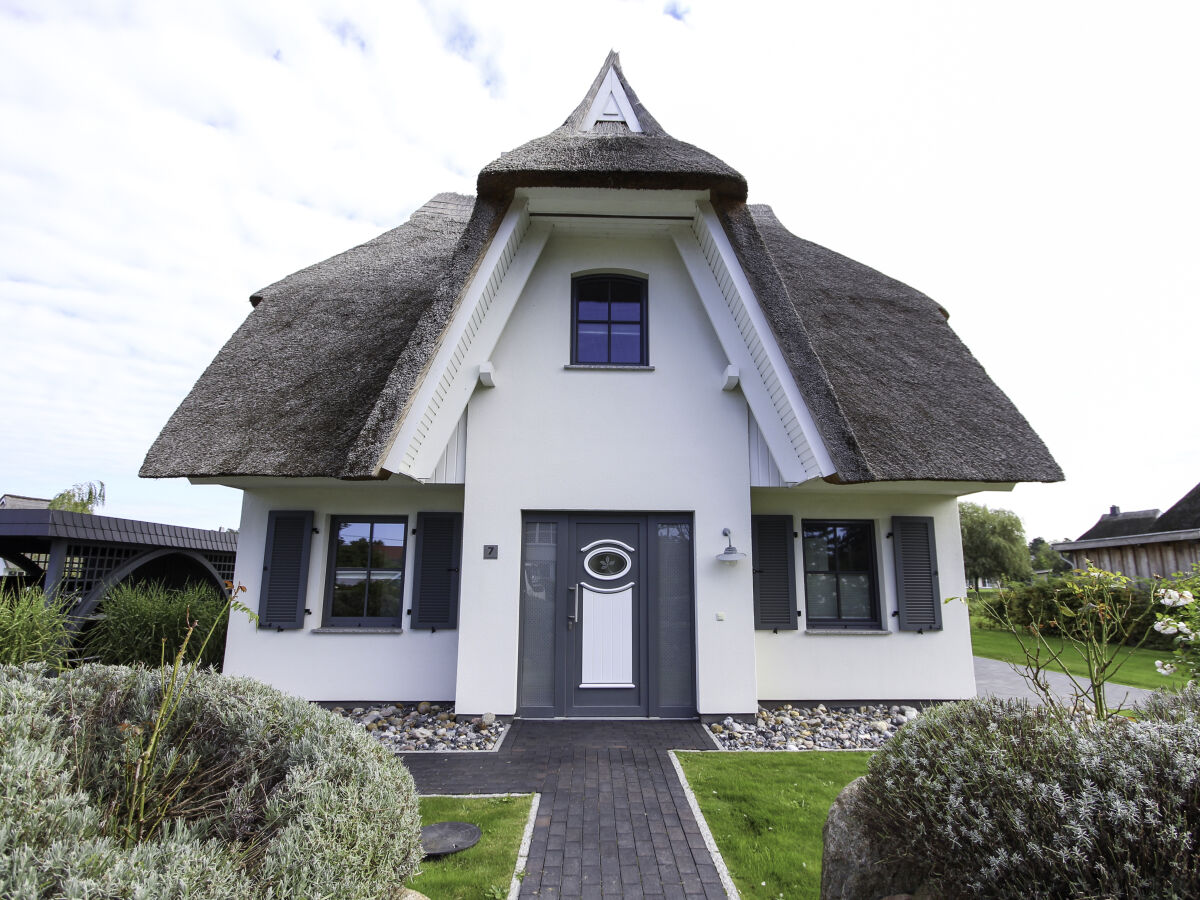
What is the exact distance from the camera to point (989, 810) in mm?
2193

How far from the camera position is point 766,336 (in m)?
6.36

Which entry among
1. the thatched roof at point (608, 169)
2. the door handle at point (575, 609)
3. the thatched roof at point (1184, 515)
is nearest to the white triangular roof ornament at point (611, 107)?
the thatched roof at point (608, 169)

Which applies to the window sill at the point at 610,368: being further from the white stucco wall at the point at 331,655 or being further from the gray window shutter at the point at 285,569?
the gray window shutter at the point at 285,569

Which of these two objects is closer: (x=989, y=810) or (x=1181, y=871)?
(x=1181, y=871)

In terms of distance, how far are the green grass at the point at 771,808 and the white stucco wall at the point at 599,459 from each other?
4.04 ft

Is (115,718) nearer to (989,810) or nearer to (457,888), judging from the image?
(457,888)

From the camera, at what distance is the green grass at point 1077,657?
10.0 m

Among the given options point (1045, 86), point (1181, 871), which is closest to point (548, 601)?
point (1181, 871)

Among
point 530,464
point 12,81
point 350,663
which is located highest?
point 12,81

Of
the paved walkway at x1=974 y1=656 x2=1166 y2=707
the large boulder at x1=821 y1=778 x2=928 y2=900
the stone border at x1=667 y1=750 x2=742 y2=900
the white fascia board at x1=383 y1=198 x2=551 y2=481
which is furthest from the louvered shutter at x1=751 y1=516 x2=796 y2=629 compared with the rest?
the large boulder at x1=821 y1=778 x2=928 y2=900

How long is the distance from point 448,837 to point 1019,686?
9346 millimetres

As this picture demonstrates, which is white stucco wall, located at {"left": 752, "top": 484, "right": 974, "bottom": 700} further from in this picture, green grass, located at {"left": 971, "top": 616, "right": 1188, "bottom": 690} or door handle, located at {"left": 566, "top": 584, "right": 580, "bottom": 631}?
door handle, located at {"left": 566, "top": 584, "right": 580, "bottom": 631}

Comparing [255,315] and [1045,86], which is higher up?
[1045,86]

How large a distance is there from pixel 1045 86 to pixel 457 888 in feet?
31.4
